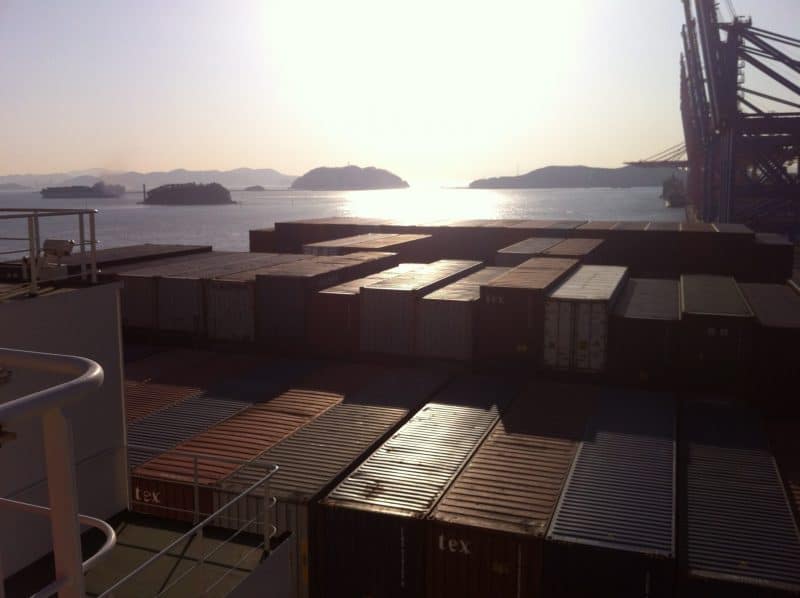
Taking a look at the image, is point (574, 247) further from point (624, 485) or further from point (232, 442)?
point (232, 442)

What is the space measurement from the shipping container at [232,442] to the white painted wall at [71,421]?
180 cm

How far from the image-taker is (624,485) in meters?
15.0

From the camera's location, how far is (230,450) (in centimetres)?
1689

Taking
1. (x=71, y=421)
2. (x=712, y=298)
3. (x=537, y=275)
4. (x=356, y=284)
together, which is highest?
(x=537, y=275)

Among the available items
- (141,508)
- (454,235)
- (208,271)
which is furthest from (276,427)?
(454,235)

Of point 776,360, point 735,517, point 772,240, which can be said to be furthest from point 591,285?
point 772,240

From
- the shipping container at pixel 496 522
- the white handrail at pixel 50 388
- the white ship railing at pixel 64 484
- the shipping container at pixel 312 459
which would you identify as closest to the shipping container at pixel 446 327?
the shipping container at pixel 312 459

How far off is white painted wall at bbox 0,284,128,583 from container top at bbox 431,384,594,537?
247 inches

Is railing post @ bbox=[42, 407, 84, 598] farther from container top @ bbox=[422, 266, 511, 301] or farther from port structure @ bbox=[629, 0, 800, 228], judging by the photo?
port structure @ bbox=[629, 0, 800, 228]

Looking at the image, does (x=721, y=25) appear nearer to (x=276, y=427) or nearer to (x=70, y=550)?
(x=276, y=427)

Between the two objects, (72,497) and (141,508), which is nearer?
(72,497)

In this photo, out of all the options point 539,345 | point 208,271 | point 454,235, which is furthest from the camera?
point 454,235

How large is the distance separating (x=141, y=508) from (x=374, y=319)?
37.1 ft

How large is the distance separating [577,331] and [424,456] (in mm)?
8457
